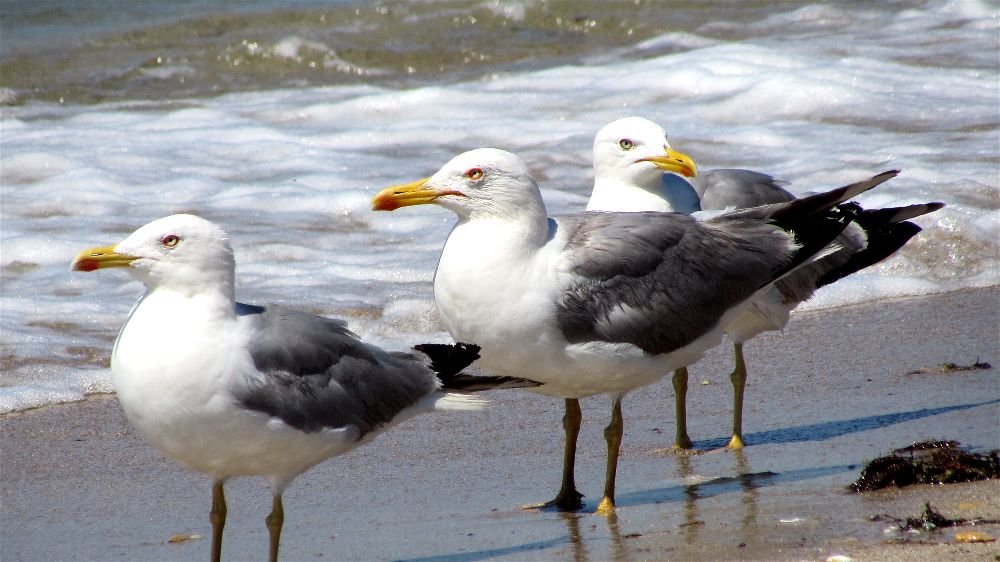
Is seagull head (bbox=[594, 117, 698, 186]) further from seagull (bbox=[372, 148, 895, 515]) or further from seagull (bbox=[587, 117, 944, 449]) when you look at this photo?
seagull (bbox=[372, 148, 895, 515])

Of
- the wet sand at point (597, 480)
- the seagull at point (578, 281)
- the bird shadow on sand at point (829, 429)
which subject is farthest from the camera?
the bird shadow on sand at point (829, 429)

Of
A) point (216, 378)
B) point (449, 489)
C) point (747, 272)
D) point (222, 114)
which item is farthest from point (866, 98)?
point (216, 378)

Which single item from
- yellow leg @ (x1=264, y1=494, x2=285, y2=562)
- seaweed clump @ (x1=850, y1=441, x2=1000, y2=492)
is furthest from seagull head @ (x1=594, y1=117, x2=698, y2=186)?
yellow leg @ (x1=264, y1=494, x2=285, y2=562)

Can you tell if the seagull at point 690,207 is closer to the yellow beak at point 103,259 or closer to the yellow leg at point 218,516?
the yellow leg at point 218,516

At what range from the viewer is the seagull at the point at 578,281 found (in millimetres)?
4723

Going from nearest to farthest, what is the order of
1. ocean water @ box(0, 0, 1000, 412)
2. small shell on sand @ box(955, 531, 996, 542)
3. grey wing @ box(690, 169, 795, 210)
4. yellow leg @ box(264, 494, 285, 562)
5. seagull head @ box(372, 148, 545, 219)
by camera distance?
small shell on sand @ box(955, 531, 996, 542) < yellow leg @ box(264, 494, 285, 562) < seagull head @ box(372, 148, 545, 219) < grey wing @ box(690, 169, 795, 210) < ocean water @ box(0, 0, 1000, 412)

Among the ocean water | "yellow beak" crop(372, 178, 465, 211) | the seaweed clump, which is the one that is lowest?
the ocean water

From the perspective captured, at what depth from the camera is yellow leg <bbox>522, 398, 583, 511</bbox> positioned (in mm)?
4930

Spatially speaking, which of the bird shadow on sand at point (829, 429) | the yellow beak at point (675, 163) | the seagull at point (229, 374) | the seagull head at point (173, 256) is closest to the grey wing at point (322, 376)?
the seagull at point (229, 374)

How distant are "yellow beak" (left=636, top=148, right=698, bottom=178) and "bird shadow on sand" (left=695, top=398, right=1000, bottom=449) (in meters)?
1.11

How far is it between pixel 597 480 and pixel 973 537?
5.53 feet

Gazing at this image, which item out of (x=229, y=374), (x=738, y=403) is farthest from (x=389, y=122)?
(x=229, y=374)

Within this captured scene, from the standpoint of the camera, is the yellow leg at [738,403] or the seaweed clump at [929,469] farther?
the yellow leg at [738,403]

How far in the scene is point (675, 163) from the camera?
596 centimetres
